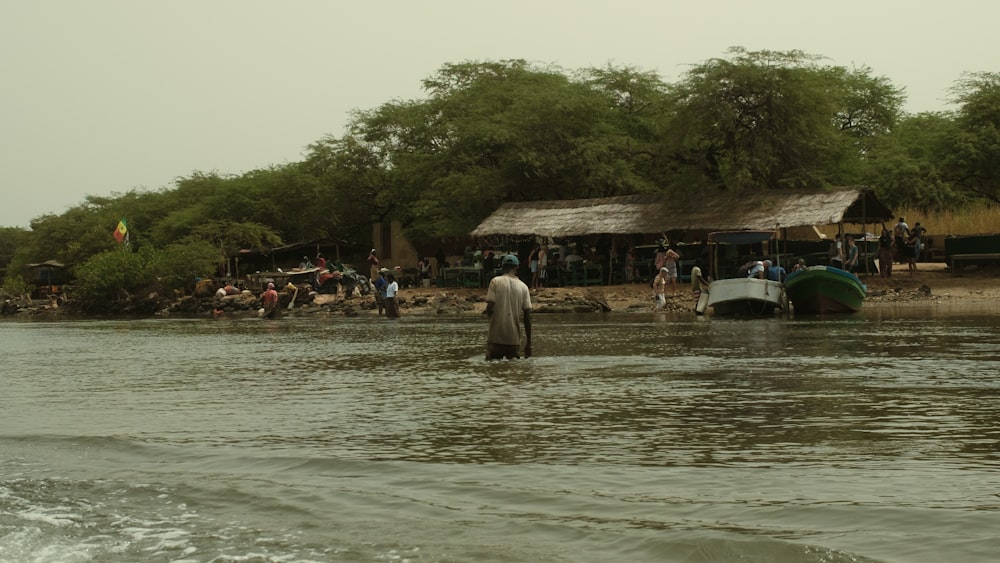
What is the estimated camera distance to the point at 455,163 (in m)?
46.1

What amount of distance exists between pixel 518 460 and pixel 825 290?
21764mm

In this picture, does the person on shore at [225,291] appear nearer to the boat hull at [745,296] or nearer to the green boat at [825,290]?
the boat hull at [745,296]

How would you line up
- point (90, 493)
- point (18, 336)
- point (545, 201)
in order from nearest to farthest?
point (90, 493)
point (18, 336)
point (545, 201)

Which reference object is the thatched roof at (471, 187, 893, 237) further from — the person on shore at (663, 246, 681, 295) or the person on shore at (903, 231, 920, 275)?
the person on shore at (663, 246, 681, 295)

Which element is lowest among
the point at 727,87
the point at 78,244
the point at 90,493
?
the point at 90,493

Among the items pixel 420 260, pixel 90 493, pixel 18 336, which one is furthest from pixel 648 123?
pixel 90 493

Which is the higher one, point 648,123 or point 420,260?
point 648,123

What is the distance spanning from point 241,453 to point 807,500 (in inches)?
173

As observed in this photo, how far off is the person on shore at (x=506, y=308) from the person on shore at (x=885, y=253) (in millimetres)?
23341

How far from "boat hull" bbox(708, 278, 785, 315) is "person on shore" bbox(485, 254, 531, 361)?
47.5 feet

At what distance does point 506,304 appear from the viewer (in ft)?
44.8

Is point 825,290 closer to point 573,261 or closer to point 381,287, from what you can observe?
point 573,261

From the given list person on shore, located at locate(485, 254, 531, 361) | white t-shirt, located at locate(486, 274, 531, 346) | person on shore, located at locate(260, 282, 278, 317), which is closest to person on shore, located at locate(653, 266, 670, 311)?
person on shore, located at locate(260, 282, 278, 317)

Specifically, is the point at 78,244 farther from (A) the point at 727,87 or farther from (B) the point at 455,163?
(A) the point at 727,87
